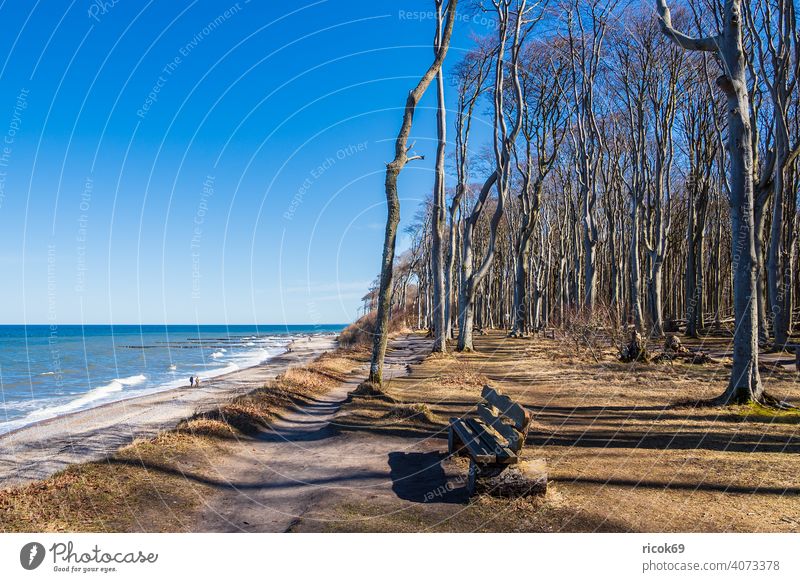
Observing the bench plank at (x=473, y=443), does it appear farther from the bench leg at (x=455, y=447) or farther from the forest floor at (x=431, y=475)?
the forest floor at (x=431, y=475)

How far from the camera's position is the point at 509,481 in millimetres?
5516

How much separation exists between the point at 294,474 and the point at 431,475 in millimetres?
1958

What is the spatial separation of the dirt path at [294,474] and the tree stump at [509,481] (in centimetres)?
100

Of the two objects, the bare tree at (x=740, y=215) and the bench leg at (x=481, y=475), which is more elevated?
the bare tree at (x=740, y=215)

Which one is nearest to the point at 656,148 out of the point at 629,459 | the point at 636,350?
the point at 636,350

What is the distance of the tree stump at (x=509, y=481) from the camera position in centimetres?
552

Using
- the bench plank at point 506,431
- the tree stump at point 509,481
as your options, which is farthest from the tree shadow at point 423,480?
the bench plank at point 506,431

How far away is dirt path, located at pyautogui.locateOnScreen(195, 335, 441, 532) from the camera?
5.77 metres

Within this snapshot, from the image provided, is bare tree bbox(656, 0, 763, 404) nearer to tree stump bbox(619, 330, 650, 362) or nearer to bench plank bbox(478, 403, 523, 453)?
bench plank bbox(478, 403, 523, 453)

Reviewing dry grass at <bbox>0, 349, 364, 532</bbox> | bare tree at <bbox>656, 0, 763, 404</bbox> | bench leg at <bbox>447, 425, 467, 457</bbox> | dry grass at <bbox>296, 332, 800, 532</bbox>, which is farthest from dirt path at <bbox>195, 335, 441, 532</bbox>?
bare tree at <bbox>656, 0, 763, 404</bbox>

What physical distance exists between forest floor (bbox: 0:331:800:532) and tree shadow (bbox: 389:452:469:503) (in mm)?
28
